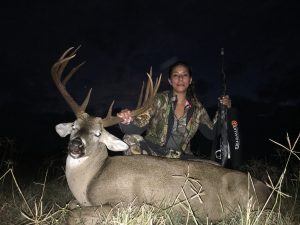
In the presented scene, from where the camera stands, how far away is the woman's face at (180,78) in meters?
6.00

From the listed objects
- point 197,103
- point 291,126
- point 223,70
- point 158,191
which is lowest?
point 291,126

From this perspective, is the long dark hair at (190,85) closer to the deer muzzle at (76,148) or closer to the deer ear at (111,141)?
the deer ear at (111,141)

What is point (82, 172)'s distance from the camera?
4.44m

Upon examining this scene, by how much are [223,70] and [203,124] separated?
1.00 meters

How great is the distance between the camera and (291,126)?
2073cm

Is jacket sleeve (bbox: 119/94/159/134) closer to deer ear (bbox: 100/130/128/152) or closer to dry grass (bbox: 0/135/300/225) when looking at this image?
deer ear (bbox: 100/130/128/152)

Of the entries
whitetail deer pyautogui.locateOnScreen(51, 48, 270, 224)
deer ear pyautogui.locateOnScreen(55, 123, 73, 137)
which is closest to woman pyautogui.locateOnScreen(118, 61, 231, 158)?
deer ear pyautogui.locateOnScreen(55, 123, 73, 137)

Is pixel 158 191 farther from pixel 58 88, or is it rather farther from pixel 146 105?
pixel 58 88

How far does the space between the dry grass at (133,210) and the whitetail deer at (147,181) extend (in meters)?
0.15

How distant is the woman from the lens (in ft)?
18.7

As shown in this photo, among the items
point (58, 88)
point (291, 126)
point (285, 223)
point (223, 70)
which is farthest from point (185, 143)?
point (291, 126)

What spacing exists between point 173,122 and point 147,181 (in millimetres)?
1959

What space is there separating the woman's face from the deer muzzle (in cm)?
A: 212

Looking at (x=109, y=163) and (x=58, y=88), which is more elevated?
(x=58, y=88)
